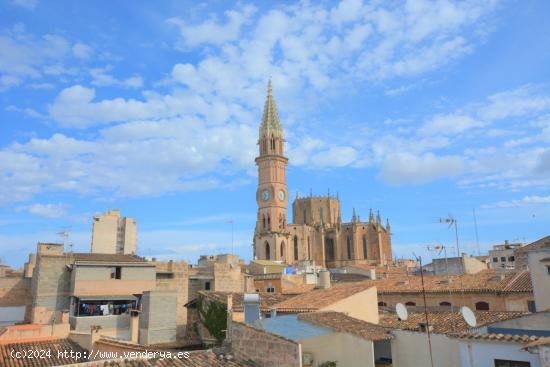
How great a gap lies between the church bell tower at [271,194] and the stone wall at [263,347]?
221 feet

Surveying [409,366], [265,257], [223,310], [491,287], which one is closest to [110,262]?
[223,310]

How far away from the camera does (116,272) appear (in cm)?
3044

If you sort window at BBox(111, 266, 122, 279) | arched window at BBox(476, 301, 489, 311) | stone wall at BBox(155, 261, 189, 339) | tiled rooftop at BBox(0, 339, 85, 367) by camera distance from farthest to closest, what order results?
1. stone wall at BBox(155, 261, 189, 339)
2. window at BBox(111, 266, 122, 279)
3. arched window at BBox(476, 301, 489, 311)
4. tiled rooftop at BBox(0, 339, 85, 367)

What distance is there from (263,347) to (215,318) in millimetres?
15957

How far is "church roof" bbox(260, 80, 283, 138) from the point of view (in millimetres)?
87062

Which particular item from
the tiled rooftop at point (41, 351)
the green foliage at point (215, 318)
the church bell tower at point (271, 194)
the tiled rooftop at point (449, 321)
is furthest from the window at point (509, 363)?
the church bell tower at point (271, 194)

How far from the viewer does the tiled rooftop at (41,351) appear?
16.2 m

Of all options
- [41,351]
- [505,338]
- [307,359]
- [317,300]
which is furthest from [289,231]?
[505,338]

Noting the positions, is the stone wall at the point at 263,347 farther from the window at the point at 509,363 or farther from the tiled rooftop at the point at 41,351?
the tiled rooftop at the point at 41,351

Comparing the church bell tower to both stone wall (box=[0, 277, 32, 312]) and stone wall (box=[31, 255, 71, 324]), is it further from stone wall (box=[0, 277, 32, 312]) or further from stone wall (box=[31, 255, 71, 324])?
stone wall (box=[31, 255, 71, 324])

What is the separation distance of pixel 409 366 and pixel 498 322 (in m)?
3.09

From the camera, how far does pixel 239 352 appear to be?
1150cm

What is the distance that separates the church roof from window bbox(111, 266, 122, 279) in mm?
58506

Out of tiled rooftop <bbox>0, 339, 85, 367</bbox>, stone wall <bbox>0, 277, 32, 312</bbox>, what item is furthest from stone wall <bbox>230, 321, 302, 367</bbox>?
stone wall <bbox>0, 277, 32, 312</bbox>
